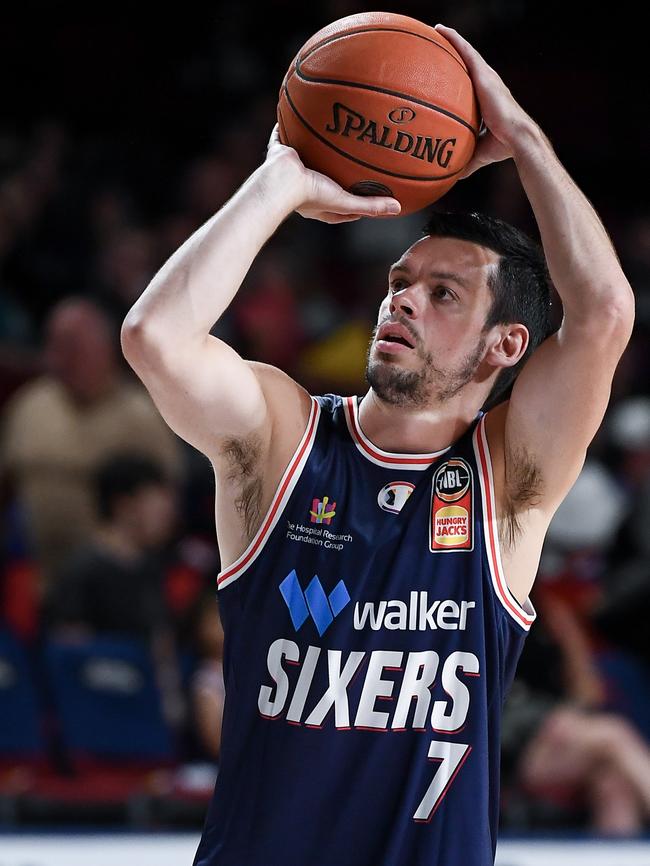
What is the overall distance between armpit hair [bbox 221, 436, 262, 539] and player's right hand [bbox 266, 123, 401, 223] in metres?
0.58

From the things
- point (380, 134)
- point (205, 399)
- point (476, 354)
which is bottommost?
point (205, 399)

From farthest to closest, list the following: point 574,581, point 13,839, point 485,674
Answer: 1. point 574,581
2. point 13,839
3. point 485,674

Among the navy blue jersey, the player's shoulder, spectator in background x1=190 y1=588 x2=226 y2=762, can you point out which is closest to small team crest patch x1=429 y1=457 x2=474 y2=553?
the navy blue jersey

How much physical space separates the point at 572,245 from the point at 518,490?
597 mm

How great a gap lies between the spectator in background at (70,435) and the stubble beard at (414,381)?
4.19 metres

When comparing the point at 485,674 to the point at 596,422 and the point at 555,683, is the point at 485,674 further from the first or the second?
the point at 555,683

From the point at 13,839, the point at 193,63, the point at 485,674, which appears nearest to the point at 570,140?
the point at 193,63

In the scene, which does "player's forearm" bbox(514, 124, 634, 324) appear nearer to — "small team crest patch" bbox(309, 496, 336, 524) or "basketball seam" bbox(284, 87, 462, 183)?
→ "basketball seam" bbox(284, 87, 462, 183)

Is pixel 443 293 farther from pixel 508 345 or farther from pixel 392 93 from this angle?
pixel 392 93

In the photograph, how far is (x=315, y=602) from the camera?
3.01 metres

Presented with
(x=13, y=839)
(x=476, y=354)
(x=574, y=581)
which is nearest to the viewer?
(x=476, y=354)

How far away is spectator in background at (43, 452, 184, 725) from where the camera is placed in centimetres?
630

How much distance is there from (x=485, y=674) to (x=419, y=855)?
0.43 meters

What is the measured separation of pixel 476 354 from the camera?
3.24 m
